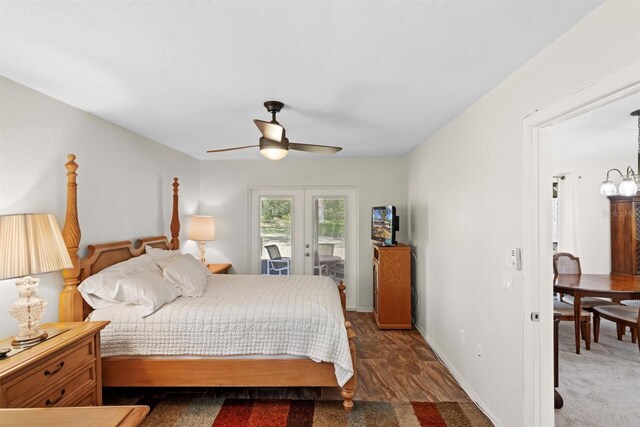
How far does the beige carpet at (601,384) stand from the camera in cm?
228

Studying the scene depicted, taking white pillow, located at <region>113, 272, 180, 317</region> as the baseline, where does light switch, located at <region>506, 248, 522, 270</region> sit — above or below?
above

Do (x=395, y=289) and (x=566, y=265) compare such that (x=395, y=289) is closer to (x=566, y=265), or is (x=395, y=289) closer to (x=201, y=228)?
(x=566, y=265)

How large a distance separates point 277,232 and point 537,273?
12.4ft

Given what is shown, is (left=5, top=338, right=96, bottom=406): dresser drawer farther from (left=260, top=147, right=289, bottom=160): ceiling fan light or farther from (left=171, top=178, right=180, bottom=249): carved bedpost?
(left=171, top=178, right=180, bottom=249): carved bedpost

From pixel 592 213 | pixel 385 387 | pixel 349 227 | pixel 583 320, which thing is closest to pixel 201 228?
pixel 349 227

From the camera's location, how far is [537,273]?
1.83m

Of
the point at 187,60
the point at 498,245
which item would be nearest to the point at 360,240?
the point at 498,245

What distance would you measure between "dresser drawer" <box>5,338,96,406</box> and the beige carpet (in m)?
3.41

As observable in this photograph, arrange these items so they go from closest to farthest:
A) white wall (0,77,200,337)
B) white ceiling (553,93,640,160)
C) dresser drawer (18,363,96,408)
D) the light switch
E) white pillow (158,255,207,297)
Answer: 1. dresser drawer (18,363,96,408)
2. the light switch
3. white wall (0,77,200,337)
4. white ceiling (553,93,640,160)
5. white pillow (158,255,207,297)

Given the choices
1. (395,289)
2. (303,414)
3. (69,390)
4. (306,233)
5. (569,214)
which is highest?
(569,214)

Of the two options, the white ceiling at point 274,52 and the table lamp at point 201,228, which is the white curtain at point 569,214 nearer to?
the white ceiling at point 274,52

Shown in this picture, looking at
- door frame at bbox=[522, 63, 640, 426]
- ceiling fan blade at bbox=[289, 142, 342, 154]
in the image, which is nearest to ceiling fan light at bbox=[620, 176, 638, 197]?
door frame at bbox=[522, 63, 640, 426]

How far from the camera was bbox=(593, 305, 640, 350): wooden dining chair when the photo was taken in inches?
122

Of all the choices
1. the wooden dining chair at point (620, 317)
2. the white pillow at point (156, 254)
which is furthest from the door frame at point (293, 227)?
the wooden dining chair at point (620, 317)
